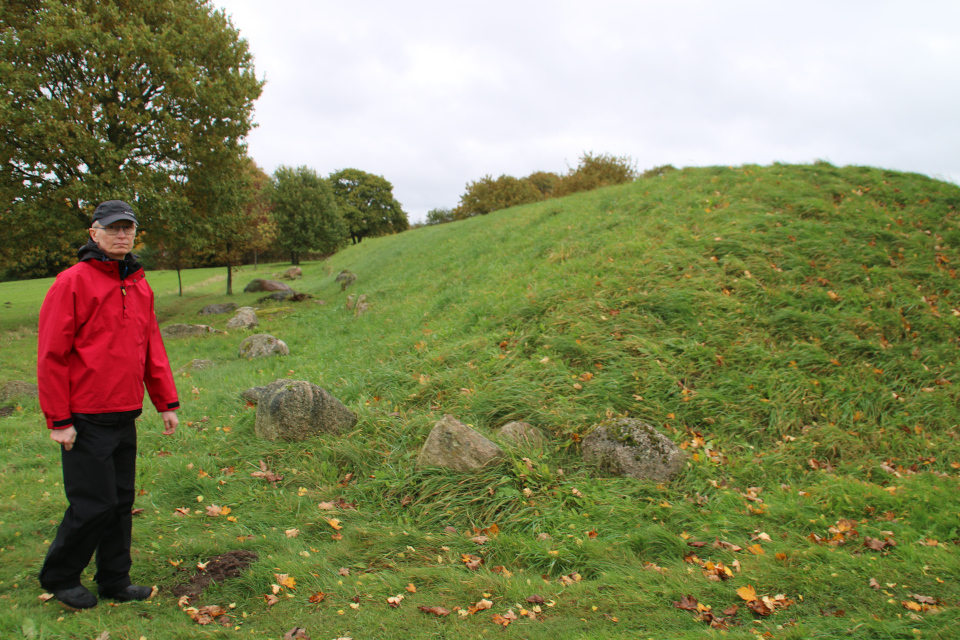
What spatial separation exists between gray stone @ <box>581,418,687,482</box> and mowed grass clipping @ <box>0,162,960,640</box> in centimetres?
17

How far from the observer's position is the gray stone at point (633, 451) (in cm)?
539

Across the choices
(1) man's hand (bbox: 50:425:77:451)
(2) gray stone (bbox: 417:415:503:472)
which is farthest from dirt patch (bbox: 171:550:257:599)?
(2) gray stone (bbox: 417:415:503:472)

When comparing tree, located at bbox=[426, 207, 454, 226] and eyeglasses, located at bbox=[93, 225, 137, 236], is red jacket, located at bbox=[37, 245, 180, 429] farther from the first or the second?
tree, located at bbox=[426, 207, 454, 226]

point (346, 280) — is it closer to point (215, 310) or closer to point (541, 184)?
point (215, 310)

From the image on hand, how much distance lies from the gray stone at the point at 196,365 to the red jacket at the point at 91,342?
8338 mm

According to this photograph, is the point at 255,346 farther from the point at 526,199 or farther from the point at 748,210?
the point at 526,199

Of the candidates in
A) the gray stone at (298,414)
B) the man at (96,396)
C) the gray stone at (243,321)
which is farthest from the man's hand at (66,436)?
the gray stone at (243,321)

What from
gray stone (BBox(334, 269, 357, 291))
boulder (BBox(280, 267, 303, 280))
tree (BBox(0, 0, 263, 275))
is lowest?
gray stone (BBox(334, 269, 357, 291))

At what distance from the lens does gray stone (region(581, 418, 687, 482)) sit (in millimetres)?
5395

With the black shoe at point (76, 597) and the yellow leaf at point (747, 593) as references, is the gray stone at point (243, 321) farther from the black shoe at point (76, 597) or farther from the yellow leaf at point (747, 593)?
the yellow leaf at point (747, 593)

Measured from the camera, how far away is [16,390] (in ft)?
29.5

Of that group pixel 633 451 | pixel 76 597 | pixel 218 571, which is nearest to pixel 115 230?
pixel 76 597

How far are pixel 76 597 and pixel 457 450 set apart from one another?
3209mm

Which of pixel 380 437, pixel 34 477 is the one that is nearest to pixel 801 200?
pixel 380 437
